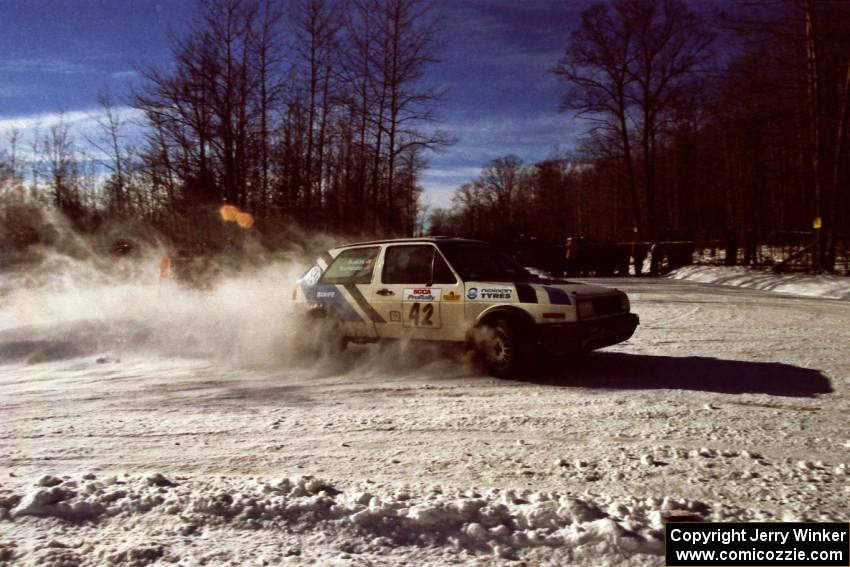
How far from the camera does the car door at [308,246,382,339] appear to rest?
7363mm

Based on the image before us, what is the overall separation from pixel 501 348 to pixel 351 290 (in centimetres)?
221

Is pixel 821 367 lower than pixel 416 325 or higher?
lower

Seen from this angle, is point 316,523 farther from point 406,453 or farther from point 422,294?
point 422,294

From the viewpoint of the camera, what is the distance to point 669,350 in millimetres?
8023

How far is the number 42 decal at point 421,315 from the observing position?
22.5 ft

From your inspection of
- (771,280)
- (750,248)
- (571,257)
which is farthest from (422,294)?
(750,248)

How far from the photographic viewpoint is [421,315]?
6.91 m

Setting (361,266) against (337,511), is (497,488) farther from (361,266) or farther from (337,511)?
(361,266)

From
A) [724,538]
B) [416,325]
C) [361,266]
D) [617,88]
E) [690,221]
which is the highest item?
[617,88]

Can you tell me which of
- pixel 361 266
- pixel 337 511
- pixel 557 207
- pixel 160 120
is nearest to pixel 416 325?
pixel 361 266

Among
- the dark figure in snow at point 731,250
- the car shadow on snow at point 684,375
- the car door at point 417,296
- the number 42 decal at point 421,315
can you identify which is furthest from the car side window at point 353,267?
the dark figure in snow at point 731,250

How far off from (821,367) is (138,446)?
7.03 m

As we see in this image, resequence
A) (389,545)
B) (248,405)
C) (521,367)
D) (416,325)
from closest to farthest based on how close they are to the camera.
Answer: (389,545) → (248,405) → (521,367) → (416,325)

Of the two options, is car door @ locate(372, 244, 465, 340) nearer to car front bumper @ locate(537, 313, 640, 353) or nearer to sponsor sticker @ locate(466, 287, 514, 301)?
sponsor sticker @ locate(466, 287, 514, 301)
